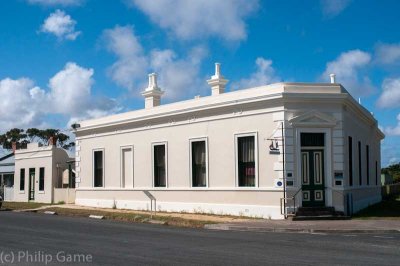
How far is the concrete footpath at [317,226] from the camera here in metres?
16.0

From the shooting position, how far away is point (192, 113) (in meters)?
23.3

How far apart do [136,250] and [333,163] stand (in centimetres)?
1061

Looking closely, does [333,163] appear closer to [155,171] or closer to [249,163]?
[249,163]

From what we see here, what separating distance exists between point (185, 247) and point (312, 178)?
9000 mm

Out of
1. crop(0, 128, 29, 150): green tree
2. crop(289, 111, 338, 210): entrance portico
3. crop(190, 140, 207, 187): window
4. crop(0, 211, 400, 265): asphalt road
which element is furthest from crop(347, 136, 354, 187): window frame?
crop(0, 128, 29, 150): green tree

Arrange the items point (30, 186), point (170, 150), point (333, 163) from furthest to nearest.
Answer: point (30, 186) → point (170, 150) → point (333, 163)

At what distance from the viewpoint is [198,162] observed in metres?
23.3

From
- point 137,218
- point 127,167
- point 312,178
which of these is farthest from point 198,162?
point 312,178

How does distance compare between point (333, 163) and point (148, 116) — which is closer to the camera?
point (333, 163)

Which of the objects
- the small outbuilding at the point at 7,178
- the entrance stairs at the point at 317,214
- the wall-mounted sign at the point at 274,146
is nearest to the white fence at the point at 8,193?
the small outbuilding at the point at 7,178

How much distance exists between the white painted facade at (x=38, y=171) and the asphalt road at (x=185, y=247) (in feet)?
55.9

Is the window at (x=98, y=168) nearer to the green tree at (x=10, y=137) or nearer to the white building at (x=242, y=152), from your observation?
the white building at (x=242, y=152)

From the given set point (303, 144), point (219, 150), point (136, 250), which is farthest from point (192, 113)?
point (136, 250)

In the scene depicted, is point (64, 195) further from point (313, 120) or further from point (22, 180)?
point (313, 120)
